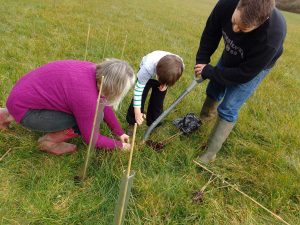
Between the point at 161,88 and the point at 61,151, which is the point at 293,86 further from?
the point at 61,151

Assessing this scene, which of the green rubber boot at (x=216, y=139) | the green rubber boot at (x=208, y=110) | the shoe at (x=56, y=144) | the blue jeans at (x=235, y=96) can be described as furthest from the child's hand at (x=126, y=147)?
the green rubber boot at (x=208, y=110)

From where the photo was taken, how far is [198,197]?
2699 mm

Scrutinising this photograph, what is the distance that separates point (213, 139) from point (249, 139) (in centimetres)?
66

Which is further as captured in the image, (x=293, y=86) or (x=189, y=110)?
(x=293, y=86)

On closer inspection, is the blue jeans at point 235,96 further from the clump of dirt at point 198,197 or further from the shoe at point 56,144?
the shoe at point 56,144

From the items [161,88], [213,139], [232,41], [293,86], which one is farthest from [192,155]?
[293,86]

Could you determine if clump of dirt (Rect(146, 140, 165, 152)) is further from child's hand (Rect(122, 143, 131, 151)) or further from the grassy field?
child's hand (Rect(122, 143, 131, 151))

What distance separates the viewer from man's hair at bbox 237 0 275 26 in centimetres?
227

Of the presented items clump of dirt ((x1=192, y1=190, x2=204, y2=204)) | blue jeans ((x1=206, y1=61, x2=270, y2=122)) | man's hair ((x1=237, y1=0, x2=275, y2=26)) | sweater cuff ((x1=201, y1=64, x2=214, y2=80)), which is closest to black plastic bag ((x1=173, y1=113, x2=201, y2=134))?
blue jeans ((x1=206, y1=61, x2=270, y2=122))

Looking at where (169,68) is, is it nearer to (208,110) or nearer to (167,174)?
(167,174)

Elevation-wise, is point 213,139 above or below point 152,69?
below

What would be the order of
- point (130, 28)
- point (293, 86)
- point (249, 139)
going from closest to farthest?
point (249, 139) < point (293, 86) < point (130, 28)

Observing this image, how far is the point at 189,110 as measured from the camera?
167 inches

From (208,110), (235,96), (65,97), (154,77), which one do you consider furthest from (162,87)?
(65,97)
